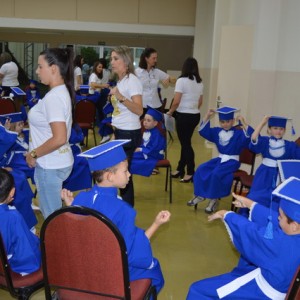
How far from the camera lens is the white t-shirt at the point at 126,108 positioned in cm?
357

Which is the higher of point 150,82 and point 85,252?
point 150,82

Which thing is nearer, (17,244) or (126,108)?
(17,244)

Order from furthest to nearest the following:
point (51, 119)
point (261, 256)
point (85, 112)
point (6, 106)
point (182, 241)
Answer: point (85, 112) < point (6, 106) < point (182, 241) < point (51, 119) < point (261, 256)

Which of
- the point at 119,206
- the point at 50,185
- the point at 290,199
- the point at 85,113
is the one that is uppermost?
the point at 290,199

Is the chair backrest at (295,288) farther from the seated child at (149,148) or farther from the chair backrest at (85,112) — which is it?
the chair backrest at (85,112)

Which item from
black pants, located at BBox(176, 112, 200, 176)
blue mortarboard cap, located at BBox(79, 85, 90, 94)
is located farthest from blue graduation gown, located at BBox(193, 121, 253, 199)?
blue mortarboard cap, located at BBox(79, 85, 90, 94)

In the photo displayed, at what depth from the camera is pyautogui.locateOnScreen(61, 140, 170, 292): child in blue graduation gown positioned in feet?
6.53

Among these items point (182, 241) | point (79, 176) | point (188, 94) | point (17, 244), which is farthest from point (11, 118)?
point (188, 94)

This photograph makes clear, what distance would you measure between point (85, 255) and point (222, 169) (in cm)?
283

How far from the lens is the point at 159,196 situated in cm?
512

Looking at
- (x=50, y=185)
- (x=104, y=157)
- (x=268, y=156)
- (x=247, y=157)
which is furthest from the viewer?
(x=247, y=157)

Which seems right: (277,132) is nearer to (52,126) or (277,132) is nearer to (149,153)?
(149,153)

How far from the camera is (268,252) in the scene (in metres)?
1.88

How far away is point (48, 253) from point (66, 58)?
1243 millimetres
